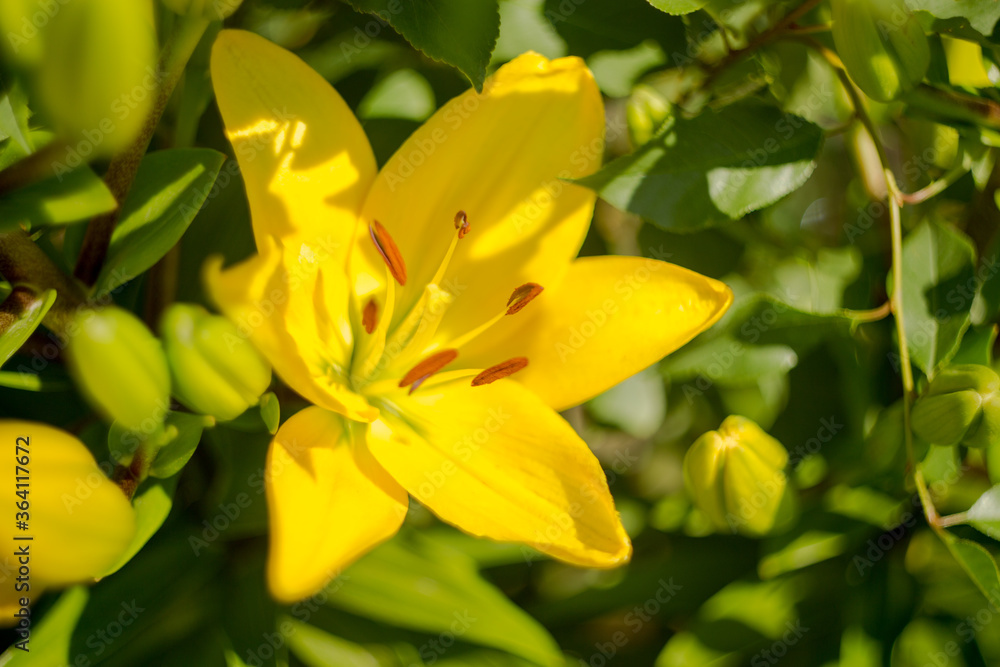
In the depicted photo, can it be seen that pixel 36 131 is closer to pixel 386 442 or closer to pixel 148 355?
pixel 148 355

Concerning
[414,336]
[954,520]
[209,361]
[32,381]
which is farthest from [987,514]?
[32,381]

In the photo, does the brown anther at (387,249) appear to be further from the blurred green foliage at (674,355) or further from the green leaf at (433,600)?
the green leaf at (433,600)

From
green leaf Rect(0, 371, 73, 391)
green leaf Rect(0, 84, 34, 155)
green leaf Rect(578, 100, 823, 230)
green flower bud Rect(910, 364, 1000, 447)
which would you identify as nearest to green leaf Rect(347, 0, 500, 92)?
green leaf Rect(578, 100, 823, 230)

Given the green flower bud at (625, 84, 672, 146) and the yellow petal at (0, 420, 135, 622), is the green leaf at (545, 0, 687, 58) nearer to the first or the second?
the green flower bud at (625, 84, 672, 146)

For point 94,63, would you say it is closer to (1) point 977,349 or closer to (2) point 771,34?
(2) point 771,34

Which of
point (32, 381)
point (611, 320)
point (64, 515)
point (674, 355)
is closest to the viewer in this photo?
point (64, 515)

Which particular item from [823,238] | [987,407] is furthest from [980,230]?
[987,407]
